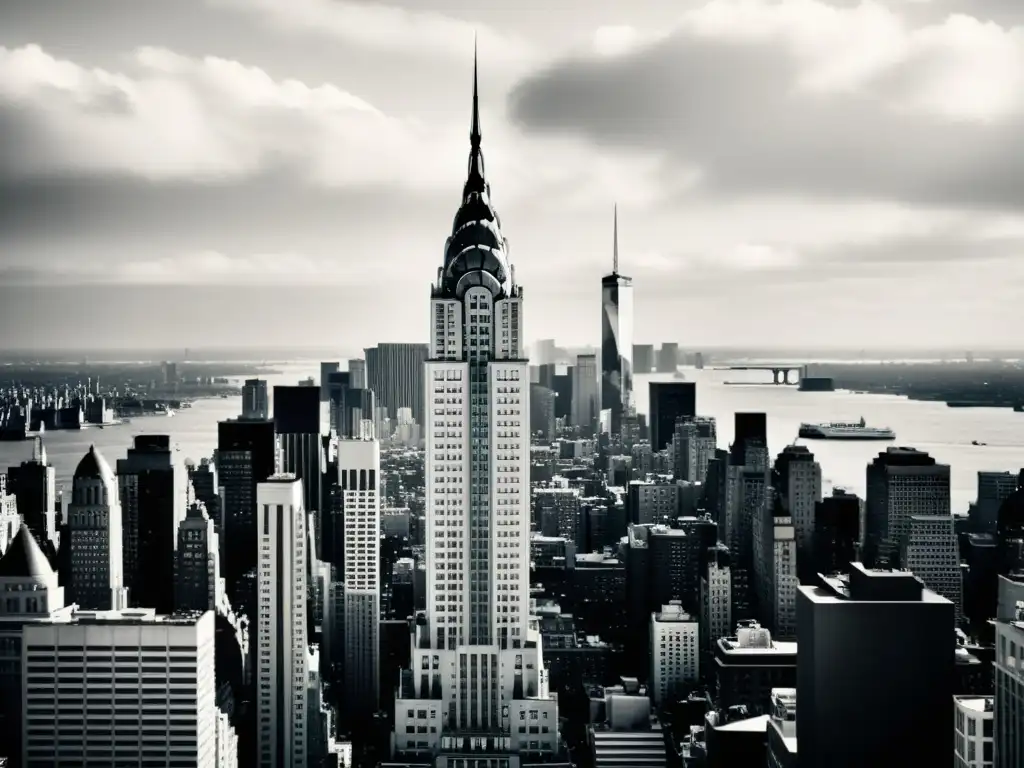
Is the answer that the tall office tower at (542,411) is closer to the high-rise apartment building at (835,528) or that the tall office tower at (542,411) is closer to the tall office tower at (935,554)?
the high-rise apartment building at (835,528)

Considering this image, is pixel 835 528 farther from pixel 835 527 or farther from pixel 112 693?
pixel 112 693

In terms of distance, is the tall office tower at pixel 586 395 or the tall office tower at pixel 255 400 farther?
the tall office tower at pixel 586 395

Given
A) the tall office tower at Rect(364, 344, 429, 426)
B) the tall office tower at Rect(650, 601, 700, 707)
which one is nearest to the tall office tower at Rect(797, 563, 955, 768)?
the tall office tower at Rect(650, 601, 700, 707)


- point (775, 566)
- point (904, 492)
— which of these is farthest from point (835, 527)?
point (904, 492)

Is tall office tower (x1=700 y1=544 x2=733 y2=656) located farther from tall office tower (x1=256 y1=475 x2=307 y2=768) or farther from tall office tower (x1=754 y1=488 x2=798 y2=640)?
tall office tower (x1=256 y1=475 x2=307 y2=768)

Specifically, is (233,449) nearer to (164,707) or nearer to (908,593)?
(164,707)

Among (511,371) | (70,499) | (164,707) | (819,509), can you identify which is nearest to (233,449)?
(70,499)

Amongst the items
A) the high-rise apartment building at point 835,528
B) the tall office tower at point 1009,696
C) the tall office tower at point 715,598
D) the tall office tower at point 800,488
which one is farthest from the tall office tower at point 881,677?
the tall office tower at point 800,488
